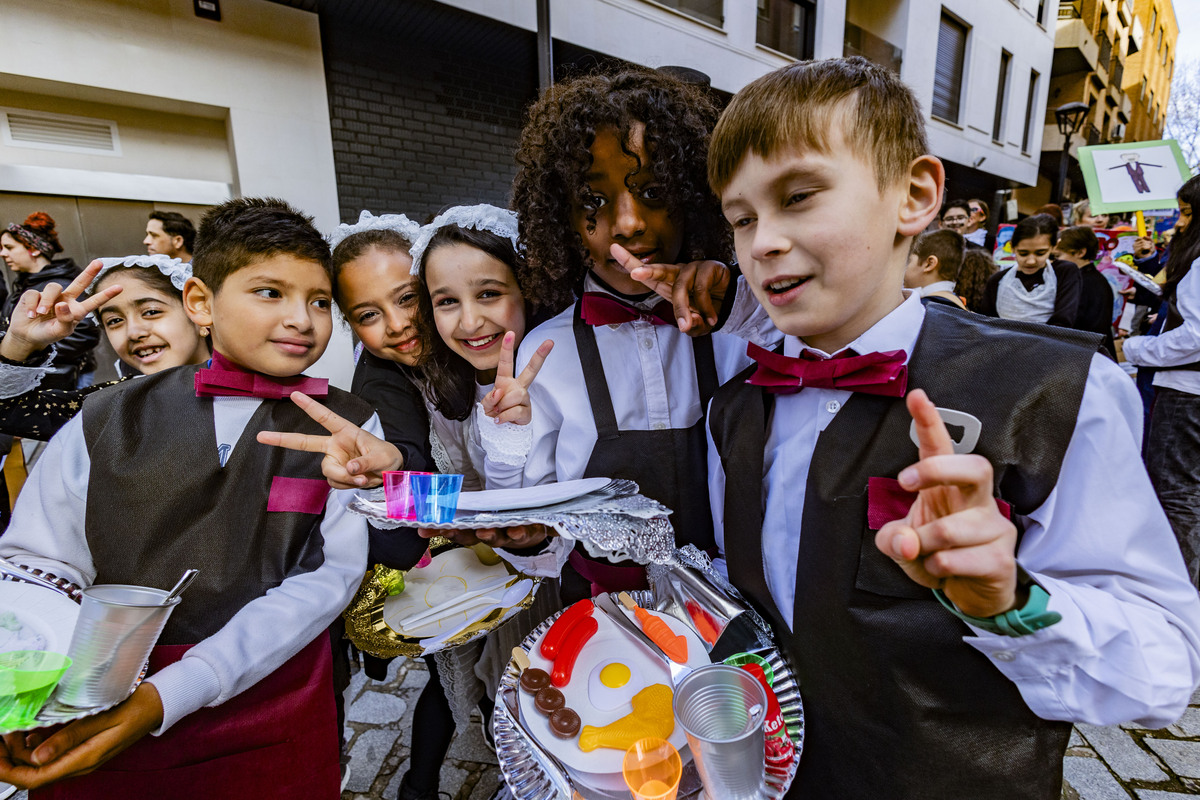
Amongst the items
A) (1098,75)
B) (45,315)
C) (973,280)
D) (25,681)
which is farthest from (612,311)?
(1098,75)

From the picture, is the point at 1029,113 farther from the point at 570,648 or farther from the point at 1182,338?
the point at 570,648

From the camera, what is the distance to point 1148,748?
1951 millimetres

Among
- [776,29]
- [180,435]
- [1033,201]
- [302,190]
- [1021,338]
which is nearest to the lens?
[1021,338]

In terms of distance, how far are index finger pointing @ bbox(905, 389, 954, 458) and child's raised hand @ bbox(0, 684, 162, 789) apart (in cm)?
136

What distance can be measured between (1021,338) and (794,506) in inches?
18.1

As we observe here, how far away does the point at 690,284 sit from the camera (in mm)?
1216

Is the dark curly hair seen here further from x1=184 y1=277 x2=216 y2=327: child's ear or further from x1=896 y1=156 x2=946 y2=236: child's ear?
x1=184 y1=277 x2=216 y2=327: child's ear

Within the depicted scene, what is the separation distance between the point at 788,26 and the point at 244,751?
10658mm

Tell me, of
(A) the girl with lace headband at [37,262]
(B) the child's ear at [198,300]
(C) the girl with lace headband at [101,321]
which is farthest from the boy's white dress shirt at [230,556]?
(A) the girl with lace headband at [37,262]

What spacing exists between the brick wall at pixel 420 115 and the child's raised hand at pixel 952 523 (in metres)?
5.94

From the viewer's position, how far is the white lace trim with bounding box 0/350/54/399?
158 centimetres

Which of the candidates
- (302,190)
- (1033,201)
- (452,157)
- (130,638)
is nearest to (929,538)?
(130,638)

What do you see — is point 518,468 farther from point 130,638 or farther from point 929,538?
point 929,538

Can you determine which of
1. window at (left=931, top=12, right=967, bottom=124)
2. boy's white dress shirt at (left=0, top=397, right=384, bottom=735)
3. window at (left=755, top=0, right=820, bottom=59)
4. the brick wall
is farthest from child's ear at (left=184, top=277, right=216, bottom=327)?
window at (left=931, top=12, right=967, bottom=124)
